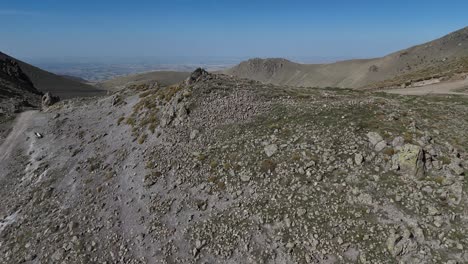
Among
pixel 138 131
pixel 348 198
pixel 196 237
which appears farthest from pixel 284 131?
pixel 138 131

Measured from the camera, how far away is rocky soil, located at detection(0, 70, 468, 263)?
50.6 ft

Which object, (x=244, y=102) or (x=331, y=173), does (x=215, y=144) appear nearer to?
(x=244, y=102)

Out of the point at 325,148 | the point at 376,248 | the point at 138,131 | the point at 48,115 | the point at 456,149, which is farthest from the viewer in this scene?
the point at 48,115

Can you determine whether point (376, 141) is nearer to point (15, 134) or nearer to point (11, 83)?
point (15, 134)

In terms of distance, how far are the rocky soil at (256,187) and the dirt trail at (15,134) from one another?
8.40 metres

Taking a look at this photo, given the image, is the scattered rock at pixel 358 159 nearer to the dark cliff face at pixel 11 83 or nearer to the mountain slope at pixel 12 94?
the mountain slope at pixel 12 94

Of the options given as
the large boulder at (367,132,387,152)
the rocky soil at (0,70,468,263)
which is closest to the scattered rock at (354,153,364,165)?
the rocky soil at (0,70,468,263)

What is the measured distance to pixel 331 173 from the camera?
18609 millimetres

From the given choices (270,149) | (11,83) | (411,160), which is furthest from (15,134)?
(11,83)

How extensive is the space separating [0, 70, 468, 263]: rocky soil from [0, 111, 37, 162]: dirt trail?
8.40m

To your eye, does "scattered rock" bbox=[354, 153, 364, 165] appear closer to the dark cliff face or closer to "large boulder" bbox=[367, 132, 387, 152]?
"large boulder" bbox=[367, 132, 387, 152]

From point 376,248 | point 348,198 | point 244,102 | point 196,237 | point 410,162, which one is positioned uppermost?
point 244,102

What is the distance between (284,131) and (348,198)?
8.15m

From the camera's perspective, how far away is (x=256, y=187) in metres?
19.2
